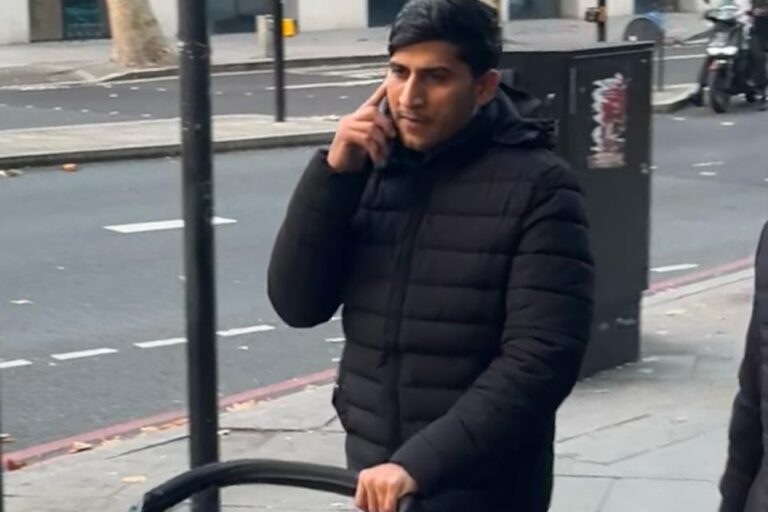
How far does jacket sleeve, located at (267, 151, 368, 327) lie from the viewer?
10.3ft

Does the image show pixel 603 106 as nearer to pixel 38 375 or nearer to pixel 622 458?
pixel 622 458

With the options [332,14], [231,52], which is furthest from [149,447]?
[332,14]

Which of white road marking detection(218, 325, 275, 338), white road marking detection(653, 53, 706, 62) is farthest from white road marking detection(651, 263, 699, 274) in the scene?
white road marking detection(653, 53, 706, 62)

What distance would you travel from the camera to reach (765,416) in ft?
8.96

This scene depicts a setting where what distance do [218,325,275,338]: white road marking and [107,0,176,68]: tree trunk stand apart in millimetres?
18654

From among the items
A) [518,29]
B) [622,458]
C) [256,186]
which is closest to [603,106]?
[622,458]

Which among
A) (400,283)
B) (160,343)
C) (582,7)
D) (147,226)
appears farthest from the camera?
(582,7)

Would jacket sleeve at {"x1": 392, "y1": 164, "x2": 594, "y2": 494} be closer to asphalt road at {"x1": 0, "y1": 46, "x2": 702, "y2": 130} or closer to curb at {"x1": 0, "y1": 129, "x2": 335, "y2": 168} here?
curb at {"x1": 0, "y1": 129, "x2": 335, "y2": 168}

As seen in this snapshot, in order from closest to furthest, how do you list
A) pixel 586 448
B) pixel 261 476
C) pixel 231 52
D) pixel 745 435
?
Result: pixel 261 476, pixel 745 435, pixel 586 448, pixel 231 52

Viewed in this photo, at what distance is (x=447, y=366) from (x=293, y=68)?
26104 millimetres

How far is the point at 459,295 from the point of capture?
304 centimetres

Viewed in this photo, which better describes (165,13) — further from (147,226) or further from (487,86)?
(487,86)

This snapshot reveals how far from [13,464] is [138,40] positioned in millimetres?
21520

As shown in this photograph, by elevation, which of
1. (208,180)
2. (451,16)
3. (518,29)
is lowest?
(518,29)
